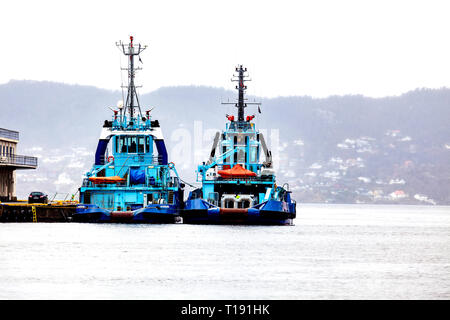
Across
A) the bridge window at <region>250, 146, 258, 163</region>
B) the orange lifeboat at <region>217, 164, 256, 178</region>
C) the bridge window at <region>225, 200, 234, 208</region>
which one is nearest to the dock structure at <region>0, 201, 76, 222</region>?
the bridge window at <region>225, 200, 234, 208</region>

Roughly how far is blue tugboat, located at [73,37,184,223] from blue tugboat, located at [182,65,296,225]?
2.76 metres

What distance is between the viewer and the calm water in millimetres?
42875

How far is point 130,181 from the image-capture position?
305 ft

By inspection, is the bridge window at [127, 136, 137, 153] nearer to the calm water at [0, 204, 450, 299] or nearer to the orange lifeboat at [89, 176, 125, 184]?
the orange lifeboat at [89, 176, 125, 184]

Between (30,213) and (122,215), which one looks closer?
(122,215)

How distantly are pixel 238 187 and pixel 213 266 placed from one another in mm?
38646

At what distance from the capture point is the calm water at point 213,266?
42.9 meters

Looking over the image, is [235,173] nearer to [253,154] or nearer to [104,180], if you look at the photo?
[253,154]

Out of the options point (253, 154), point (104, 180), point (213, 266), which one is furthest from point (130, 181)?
point (213, 266)

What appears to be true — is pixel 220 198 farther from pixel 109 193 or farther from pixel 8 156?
pixel 8 156

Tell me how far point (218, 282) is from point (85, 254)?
52.0ft

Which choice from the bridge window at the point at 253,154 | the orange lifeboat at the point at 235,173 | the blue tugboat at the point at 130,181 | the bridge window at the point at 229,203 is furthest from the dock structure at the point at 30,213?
the bridge window at the point at 253,154
